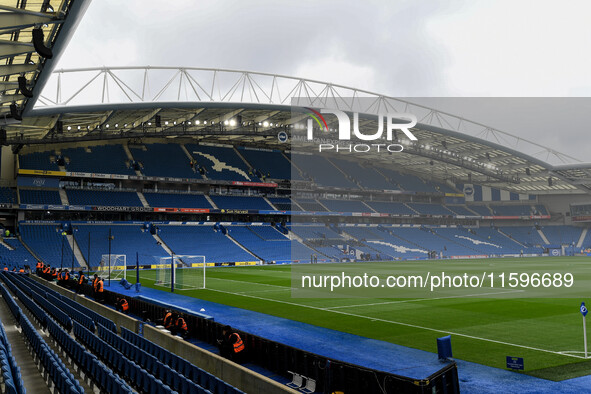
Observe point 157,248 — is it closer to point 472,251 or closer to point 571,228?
point 472,251

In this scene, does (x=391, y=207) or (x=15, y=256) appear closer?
(x=15, y=256)

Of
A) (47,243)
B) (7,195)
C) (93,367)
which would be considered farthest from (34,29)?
(7,195)

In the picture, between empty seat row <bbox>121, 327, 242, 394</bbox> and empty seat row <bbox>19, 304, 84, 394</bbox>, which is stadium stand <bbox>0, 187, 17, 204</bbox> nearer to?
empty seat row <bbox>19, 304, 84, 394</bbox>

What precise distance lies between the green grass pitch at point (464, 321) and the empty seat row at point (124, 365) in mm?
8968

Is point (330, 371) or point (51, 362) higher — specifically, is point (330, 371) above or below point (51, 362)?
below

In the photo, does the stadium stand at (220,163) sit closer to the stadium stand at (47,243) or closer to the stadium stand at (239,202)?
the stadium stand at (239,202)

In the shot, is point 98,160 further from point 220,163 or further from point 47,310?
point 47,310

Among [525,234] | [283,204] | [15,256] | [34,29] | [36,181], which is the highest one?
[34,29]

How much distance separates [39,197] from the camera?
52.7 m

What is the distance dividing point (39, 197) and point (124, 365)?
49.7 meters

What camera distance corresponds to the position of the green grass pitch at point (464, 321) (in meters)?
13.7

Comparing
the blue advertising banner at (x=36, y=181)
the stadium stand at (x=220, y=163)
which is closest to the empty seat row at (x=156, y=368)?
the blue advertising banner at (x=36, y=181)

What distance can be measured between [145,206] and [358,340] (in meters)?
46.9

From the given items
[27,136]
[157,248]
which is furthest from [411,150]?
[27,136]
